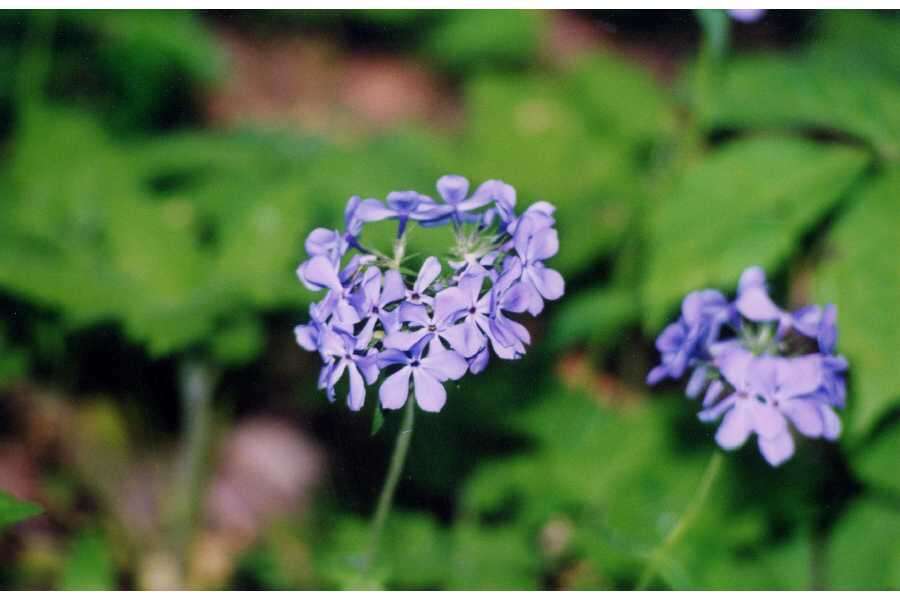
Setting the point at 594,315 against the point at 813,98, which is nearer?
the point at 813,98

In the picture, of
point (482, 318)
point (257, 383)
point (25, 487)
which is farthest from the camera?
point (257, 383)

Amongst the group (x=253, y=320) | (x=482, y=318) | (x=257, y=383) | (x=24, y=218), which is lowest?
(x=257, y=383)

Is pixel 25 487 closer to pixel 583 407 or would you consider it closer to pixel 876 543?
pixel 583 407

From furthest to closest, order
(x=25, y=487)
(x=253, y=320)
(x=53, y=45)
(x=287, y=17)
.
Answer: (x=287, y=17) → (x=53, y=45) → (x=25, y=487) → (x=253, y=320)

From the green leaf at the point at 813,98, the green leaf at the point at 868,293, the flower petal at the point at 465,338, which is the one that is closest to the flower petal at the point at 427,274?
the flower petal at the point at 465,338

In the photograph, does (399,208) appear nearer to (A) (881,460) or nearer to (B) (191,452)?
(B) (191,452)

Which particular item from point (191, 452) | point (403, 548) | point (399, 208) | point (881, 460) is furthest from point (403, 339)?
point (881, 460)

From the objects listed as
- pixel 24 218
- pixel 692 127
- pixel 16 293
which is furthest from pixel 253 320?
pixel 692 127
